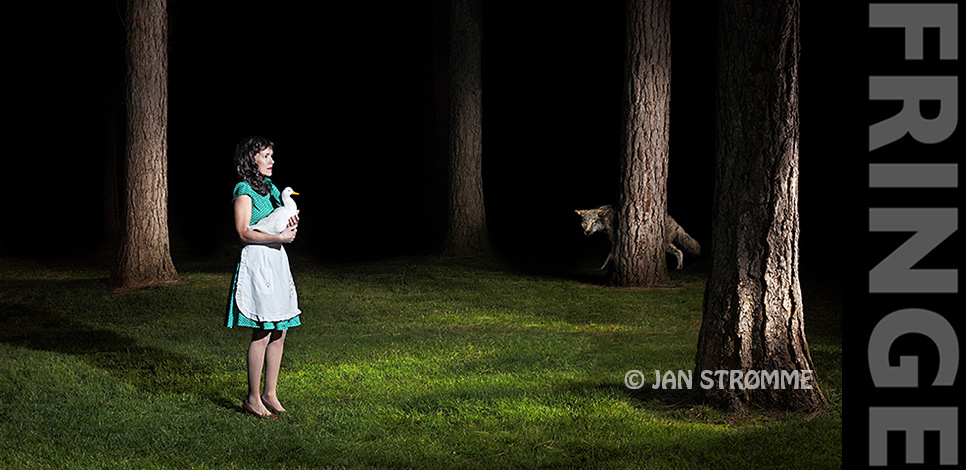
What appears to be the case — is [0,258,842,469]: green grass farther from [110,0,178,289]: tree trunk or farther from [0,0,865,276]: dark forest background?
[0,0,865,276]: dark forest background

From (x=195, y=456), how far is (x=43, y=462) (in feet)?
2.81

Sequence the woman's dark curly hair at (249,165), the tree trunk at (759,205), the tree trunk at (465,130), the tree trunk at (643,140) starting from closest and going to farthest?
the tree trunk at (759,205)
the woman's dark curly hair at (249,165)
the tree trunk at (643,140)
the tree trunk at (465,130)

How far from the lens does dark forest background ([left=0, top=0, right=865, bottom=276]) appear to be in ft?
60.0

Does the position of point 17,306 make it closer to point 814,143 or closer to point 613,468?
point 613,468

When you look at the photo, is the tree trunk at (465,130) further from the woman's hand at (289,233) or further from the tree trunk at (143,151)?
the woman's hand at (289,233)

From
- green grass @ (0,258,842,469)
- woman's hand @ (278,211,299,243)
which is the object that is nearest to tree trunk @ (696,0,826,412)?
green grass @ (0,258,842,469)

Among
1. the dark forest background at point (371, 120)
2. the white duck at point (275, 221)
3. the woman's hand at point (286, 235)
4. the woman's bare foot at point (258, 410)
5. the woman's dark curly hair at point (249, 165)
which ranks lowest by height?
the woman's bare foot at point (258, 410)

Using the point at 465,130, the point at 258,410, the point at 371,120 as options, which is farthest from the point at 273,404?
the point at 371,120

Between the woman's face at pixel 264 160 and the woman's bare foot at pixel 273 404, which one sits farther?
the woman's bare foot at pixel 273 404

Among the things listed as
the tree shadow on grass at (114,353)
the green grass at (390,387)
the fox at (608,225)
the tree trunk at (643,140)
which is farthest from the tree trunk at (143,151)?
the tree trunk at (643,140)

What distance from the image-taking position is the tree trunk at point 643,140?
38.8 feet

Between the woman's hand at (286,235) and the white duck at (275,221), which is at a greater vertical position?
the white duck at (275,221)

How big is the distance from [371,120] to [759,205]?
25284mm

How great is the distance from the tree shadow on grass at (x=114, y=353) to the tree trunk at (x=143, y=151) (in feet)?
6.19
